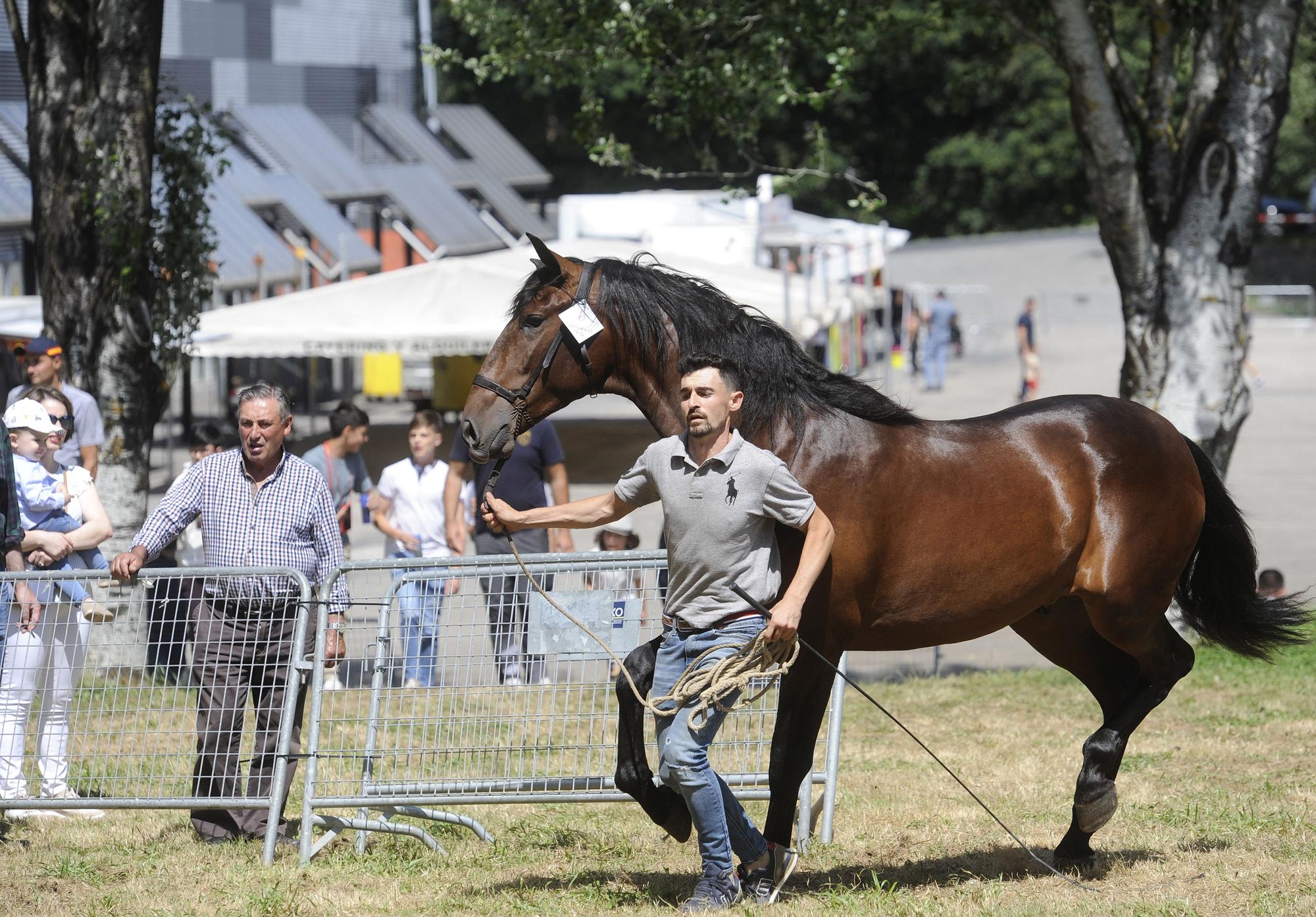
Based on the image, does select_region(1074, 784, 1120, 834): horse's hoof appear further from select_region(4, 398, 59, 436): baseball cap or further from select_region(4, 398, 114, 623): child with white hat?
select_region(4, 398, 59, 436): baseball cap

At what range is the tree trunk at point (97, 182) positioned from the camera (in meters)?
9.11

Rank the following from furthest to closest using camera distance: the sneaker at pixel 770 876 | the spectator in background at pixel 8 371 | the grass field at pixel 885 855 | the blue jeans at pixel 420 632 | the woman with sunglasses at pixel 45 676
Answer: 1. the spectator in background at pixel 8 371
2. the woman with sunglasses at pixel 45 676
3. the blue jeans at pixel 420 632
4. the grass field at pixel 885 855
5. the sneaker at pixel 770 876

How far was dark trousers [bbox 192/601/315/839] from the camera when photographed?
603 centimetres

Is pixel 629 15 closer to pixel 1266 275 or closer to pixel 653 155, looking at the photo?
pixel 1266 275

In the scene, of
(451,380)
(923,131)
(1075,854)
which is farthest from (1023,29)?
(923,131)

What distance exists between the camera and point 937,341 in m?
28.8

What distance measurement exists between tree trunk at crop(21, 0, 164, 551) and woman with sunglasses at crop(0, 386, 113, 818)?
10.1ft

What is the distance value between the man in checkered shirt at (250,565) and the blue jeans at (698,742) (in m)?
1.66

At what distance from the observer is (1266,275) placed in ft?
161

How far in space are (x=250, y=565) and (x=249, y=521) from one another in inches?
7.6

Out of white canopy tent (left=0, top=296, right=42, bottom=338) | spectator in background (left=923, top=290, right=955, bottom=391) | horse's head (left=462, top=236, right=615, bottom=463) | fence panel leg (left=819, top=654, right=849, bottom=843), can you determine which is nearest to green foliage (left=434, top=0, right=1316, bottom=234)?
spectator in background (left=923, top=290, right=955, bottom=391)

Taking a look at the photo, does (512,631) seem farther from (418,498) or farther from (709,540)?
(418,498)

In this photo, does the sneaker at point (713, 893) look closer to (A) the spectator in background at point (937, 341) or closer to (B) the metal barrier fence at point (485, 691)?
(B) the metal barrier fence at point (485, 691)

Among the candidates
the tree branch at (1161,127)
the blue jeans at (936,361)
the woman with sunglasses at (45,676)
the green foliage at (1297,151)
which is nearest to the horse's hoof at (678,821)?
the woman with sunglasses at (45,676)
